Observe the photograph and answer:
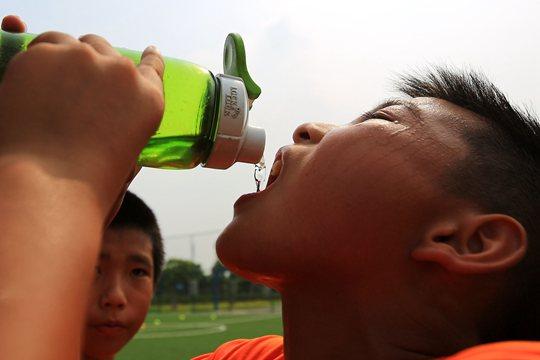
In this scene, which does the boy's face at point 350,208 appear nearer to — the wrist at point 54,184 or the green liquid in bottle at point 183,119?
the green liquid in bottle at point 183,119

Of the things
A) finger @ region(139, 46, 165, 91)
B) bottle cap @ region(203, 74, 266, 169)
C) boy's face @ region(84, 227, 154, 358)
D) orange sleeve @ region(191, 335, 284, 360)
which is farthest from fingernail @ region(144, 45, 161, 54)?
boy's face @ region(84, 227, 154, 358)

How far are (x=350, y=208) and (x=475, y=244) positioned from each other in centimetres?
26

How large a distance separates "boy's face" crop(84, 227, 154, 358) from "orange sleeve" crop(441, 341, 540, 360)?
1.71 meters

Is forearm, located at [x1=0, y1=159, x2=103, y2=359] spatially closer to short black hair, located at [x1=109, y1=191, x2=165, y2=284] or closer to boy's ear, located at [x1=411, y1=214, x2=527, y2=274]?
boy's ear, located at [x1=411, y1=214, x2=527, y2=274]

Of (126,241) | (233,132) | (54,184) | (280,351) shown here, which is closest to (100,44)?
(54,184)

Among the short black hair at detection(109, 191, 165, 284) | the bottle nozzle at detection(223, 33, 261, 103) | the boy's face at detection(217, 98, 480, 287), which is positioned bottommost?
the short black hair at detection(109, 191, 165, 284)

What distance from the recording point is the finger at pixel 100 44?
86 centimetres

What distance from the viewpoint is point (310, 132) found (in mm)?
1440

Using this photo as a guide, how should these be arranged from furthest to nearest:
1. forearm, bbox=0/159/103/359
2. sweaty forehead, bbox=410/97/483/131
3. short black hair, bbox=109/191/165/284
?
1. short black hair, bbox=109/191/165/284
2. sweaty forehead, bbox=410/97/483/131
3. forearm, bbox=0/159/103/359

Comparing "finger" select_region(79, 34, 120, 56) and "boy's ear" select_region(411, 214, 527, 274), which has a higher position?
"finger" select_region(79, 34, 120, 56)

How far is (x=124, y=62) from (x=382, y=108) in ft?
2.42

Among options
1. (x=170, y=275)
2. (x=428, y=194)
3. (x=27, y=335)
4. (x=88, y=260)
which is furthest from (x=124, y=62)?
(x=170, y=275)

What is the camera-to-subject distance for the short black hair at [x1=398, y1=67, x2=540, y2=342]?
128 centimetres

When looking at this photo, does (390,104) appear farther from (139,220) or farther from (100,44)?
(139,220)
